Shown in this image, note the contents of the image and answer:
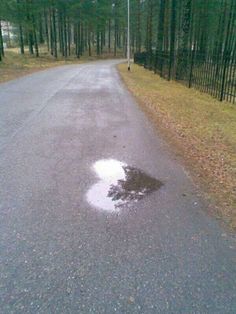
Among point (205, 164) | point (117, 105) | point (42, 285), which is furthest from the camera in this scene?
point (117, 105)

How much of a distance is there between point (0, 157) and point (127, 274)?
369 centimetres

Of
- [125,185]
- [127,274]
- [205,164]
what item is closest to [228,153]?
[205,164]

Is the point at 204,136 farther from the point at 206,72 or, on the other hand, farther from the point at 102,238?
the point at 206,72

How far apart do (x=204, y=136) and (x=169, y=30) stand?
26.0 meters

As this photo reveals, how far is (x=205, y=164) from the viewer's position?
196 inches

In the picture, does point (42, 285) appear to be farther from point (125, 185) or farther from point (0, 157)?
point (0, 157)

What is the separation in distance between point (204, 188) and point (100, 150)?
2287 millimetres

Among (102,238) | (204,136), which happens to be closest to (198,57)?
(204,136)

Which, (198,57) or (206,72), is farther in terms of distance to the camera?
(198,57)

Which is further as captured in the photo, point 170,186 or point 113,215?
point 170,186

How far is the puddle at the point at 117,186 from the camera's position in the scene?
367 centimetres

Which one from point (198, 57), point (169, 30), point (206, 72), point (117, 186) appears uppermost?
point (169, 30)

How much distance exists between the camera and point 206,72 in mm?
11906

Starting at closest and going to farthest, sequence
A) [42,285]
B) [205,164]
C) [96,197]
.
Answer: [42,285]
[96,197]
[205,164]
